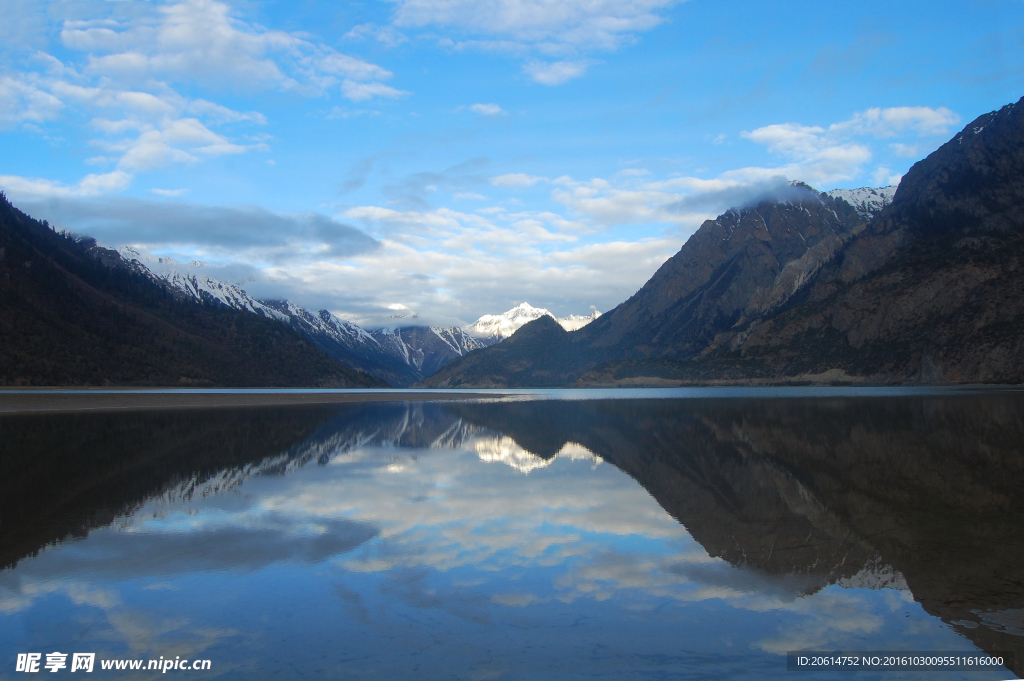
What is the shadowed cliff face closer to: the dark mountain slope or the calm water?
the calm water

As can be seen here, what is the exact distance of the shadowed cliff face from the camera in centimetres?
1225

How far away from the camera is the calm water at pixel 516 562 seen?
9.60 metres

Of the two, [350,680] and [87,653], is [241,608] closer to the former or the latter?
[87,653]

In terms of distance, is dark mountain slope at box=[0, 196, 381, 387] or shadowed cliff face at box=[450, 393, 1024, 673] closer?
shadowed cliff face at box=[450, 393, 1024, 673]

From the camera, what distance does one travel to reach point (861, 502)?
19.3m

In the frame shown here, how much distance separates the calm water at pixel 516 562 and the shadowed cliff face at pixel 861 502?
10cm

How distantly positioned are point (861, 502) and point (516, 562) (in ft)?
38.3

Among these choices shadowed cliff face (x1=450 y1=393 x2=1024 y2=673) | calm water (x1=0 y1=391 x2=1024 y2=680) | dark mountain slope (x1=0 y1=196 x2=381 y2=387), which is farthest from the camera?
dark mountain slope (x1=0 y1=196 x2=381 y2=387)

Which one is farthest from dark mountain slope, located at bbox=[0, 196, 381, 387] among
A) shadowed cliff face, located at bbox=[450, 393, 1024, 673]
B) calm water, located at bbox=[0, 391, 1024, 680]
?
shadowed cliff face, located at bbox=[450, 393, 1024, 673]

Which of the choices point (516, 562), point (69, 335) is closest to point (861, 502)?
point (516, 562)

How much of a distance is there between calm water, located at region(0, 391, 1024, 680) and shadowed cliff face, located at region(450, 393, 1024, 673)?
0.10 m

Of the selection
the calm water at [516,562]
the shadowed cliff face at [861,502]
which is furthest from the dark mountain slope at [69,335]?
the shadowed cliff face at [861,502]

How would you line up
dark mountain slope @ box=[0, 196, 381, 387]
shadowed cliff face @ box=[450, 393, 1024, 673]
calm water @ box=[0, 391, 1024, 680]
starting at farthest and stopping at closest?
dark mountain slope @ box=[0, 196, 381, 387], shadowed cliff face @ box=[450, 393, 1024, 673], calm water @ box=[0, 391, 1024, 680]

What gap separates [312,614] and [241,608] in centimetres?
139
